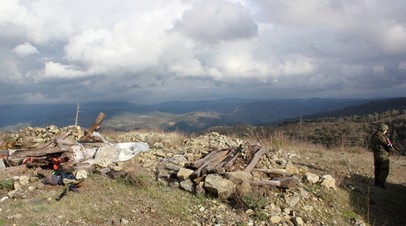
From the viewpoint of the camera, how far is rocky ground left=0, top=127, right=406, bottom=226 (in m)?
7.27

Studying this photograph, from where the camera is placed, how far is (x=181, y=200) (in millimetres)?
8422

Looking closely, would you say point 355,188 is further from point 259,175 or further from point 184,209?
point 184,209

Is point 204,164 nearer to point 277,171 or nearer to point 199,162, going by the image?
point 199,162

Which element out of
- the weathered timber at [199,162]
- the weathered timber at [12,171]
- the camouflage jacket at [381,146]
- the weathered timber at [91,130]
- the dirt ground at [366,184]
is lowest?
the dirt ground at [366,184]

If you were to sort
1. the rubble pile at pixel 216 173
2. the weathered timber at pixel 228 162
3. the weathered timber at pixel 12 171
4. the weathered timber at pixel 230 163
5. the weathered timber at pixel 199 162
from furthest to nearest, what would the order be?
the weathered timber at pixel 199 162
the weathered timber at pixel 230 163
the weathered timber at pixel 12 171
the weathered timber at pixel 228 162
the rubble pile at pixel 216 173

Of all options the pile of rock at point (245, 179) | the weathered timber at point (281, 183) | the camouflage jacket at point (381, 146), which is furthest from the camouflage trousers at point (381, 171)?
the weathered timber at point (281, 183)

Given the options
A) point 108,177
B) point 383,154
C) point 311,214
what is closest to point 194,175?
point 108,177

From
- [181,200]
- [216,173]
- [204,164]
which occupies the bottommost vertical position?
[181,200]

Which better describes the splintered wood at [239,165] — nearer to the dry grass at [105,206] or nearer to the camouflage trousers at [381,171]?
the dry grass at [105,206]

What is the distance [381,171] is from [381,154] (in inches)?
22.7

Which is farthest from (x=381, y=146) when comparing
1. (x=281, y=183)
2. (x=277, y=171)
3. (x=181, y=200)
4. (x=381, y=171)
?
(x=181, y=200)

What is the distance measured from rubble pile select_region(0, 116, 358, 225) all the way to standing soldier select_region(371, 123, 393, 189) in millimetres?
2421

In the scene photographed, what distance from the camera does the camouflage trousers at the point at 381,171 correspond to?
11.1 meters

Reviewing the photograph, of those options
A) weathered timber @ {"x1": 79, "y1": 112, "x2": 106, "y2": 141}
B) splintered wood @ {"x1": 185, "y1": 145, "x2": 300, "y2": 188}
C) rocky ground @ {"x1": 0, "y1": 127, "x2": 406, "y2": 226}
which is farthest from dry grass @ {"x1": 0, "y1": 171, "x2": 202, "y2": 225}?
weathered timber @ {"x1": 79, "y1": 112, "x2": 106, "y2": 141}
